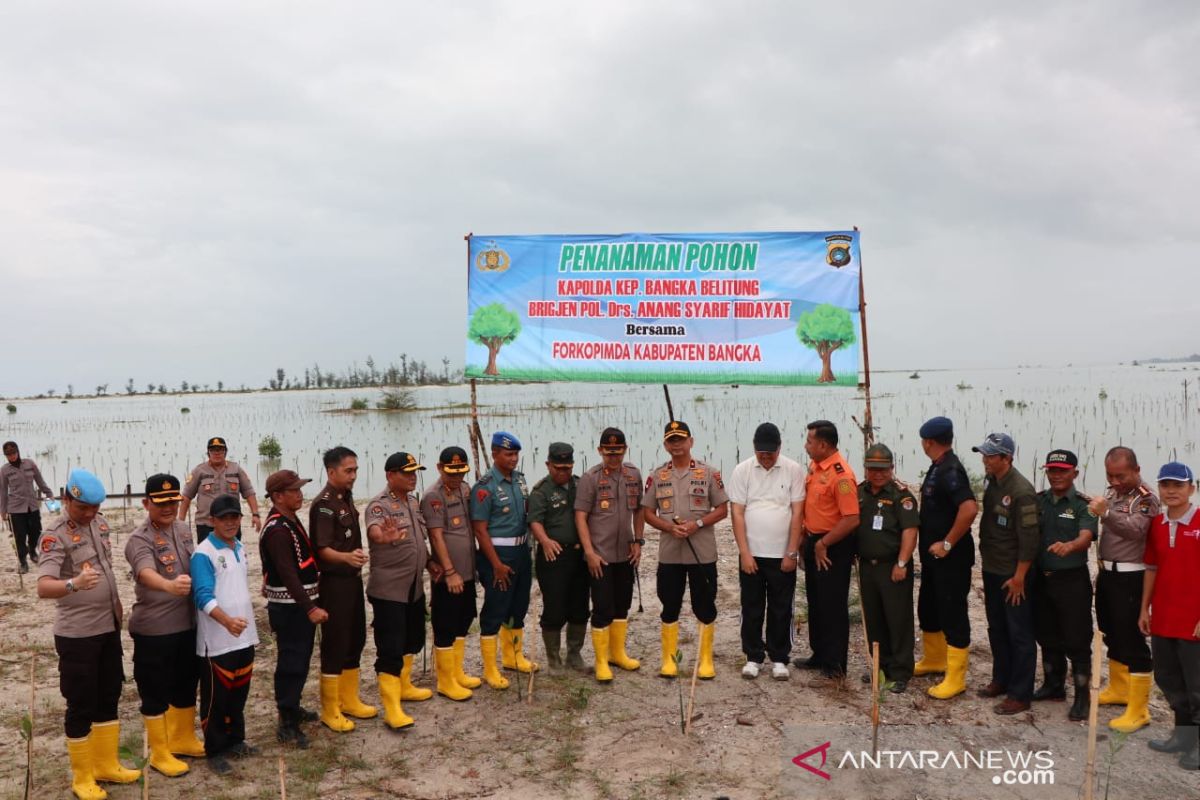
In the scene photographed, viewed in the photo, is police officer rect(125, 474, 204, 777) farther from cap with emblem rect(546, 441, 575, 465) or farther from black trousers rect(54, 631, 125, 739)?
cap with emblem rect(546, 441, 575, 465)

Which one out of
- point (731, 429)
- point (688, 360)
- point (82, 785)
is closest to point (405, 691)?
point (82, 785)

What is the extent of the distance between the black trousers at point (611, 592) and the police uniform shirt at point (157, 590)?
2673 mm

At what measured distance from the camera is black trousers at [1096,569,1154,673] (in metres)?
4.41

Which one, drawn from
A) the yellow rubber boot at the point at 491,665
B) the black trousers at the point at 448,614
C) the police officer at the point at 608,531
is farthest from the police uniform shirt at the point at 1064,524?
the black trousers at the point at 448,614

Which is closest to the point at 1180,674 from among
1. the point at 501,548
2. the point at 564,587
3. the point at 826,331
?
the point at 826,331

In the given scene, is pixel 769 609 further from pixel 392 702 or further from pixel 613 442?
pixel 392 702

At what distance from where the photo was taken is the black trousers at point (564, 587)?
553 centimetres

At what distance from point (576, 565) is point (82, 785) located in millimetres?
3160

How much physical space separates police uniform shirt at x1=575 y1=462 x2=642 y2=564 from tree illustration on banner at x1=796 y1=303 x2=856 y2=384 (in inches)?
86.3

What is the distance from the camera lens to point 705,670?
17.8ft

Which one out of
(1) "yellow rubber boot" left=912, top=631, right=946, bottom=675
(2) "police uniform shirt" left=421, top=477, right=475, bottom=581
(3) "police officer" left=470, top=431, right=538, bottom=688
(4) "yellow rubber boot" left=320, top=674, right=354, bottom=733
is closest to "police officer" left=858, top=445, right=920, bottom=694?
(1) "yellow rubber boot" left=912, top=631, right=946, bottom=675

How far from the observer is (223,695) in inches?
165

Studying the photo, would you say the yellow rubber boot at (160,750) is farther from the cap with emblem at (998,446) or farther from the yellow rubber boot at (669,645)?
the cap with emblem at (998,446)

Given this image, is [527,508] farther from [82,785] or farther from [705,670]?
[82,785]
